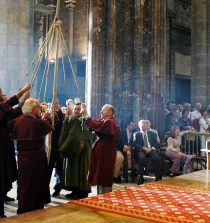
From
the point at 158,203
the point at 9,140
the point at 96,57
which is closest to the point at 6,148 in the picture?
the point at 9,140

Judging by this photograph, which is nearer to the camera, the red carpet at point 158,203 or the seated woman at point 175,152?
the red carpet at point 158,203

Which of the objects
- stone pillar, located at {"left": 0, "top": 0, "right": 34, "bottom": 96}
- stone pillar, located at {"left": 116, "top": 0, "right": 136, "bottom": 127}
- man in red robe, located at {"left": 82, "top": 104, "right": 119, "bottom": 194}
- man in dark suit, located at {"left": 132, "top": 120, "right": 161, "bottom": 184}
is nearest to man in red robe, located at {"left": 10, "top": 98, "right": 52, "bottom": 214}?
man in red robe, located at {"left": 82, "top": 104, "right": 119, "bottom": 194}

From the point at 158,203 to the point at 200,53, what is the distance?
39.8 ft

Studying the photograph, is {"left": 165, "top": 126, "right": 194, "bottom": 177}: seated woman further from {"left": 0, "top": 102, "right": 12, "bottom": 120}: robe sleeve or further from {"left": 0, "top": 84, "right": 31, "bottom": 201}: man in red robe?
{"left": 0, "top": 102, "right": 12, "bottom": 120}: robe sleeve

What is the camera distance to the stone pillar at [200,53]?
1506cm

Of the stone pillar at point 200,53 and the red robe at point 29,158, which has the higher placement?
the stone pillar at point 200,53

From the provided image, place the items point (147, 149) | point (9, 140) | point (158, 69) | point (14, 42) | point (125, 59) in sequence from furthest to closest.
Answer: point (14, 42) < point (158, 69) < point (125, 59) < point (147, 149) < point (9, 140)

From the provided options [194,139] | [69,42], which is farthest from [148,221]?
[69,42]

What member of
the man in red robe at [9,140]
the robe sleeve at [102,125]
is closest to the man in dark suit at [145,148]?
the robe sleeve at [102,125]

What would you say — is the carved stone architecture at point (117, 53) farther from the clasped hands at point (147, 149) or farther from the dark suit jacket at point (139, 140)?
the clasped hands at point (147, 149)

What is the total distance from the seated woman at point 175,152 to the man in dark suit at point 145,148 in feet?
1.96

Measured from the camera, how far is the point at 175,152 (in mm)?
9445

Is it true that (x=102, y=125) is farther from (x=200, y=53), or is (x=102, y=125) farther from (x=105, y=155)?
(x=200, y=53)

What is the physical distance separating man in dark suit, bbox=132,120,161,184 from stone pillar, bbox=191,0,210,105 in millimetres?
6562
